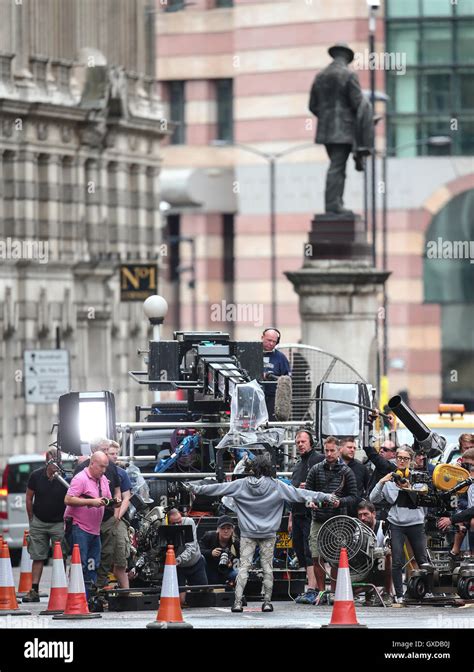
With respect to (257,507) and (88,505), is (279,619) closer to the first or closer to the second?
(257,507)

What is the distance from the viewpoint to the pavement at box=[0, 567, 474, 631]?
23297 mm

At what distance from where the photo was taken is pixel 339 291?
40.6 meters

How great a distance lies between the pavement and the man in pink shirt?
2.48 feet

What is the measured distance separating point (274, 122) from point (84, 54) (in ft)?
101

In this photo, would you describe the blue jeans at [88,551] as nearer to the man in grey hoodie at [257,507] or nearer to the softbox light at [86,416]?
the man in grey hoodie at [257,507]

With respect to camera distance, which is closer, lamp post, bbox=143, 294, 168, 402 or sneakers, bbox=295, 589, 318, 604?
sneakers, bbox=295, 589, 318, 604

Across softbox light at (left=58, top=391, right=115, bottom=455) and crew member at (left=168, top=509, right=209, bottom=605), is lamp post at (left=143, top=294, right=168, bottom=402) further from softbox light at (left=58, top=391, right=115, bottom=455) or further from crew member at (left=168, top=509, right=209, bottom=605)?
crew member at (left=168, top=509, right=209, bottom=605)

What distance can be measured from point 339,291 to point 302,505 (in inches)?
538

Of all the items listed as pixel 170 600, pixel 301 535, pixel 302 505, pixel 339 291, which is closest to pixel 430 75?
pixel 339 291

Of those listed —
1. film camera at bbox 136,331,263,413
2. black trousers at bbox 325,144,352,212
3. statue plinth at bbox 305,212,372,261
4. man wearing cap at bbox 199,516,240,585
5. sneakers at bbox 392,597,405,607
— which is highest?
black trousers at bbox 325,144,352,212

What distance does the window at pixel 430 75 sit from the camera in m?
85.1

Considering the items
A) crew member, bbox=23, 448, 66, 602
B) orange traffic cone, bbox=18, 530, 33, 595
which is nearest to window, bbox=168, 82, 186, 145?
orange traffic cone, bbox=18, 530, 33, 595

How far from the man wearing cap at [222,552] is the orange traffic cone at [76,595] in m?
2.36
